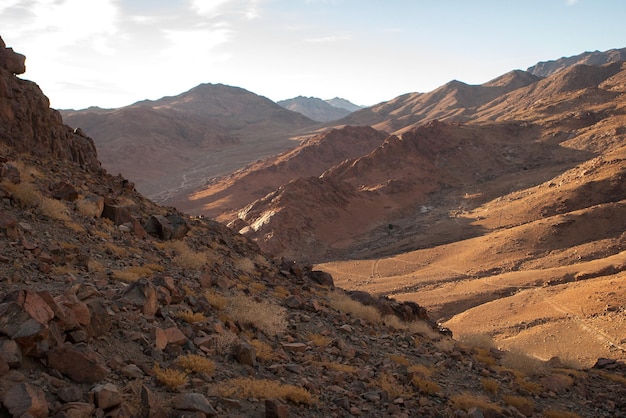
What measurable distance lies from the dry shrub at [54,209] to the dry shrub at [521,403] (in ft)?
33.1

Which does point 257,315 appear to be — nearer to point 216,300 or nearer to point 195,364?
point 216,300

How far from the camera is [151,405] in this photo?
17.7ft

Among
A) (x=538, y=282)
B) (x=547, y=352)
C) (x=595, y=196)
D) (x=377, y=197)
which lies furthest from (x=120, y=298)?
(x=377, y=197)

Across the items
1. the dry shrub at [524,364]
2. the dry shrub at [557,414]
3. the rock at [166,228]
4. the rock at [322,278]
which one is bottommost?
the dry shrub at [524,364]

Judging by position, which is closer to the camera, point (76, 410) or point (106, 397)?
point (76, 410)

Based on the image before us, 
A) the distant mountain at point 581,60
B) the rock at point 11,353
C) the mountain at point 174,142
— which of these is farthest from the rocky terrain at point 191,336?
the distant mountain at point 581,60

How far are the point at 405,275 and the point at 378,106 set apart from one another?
400ft

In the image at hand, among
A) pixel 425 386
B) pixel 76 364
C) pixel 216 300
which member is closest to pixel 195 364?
pixel 76 364

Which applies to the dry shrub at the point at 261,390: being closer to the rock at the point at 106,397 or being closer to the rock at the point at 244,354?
the rock at the point at 244,354

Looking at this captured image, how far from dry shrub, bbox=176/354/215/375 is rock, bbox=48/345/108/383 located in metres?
1.24

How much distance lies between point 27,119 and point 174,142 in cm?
9038

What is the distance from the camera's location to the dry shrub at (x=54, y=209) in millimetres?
11492

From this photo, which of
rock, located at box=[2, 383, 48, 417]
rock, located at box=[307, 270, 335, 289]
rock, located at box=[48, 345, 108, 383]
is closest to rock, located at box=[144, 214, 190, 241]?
rock, located at box=[307, 270, 335, 289]

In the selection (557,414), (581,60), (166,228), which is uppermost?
(581,60)
